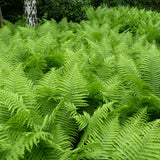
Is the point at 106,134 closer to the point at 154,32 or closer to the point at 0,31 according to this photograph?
the point at 154,32

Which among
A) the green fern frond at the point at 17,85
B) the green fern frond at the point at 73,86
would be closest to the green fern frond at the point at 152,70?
the green fern frond at the point at 73,86

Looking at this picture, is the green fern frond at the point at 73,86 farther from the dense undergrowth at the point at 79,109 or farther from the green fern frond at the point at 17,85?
the green fern frond at the point at 17,85

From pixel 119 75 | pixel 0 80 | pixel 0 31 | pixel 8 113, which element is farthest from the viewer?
pixel 0 31

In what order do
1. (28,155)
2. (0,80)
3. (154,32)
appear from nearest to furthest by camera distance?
(28,155)
(0,80)
(154,32)

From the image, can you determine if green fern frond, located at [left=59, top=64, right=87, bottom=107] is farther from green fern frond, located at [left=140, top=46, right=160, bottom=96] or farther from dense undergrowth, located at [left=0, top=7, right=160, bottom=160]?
Result: green fern frond, located at [left=140, top=46, right=160, bottom=96]

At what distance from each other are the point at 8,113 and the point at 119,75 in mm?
1359

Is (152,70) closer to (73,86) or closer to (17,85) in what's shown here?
(73,86)

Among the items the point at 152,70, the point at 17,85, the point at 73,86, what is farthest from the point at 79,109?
the point at 152,70

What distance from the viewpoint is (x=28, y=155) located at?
1561 mm

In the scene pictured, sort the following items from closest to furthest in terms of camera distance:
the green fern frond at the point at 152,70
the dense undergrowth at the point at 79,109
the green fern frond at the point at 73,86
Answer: the dense undergrowth at the point at 79,109 → the green fern frond at the point at 73,86 → the green fern frond at the point at 152,70

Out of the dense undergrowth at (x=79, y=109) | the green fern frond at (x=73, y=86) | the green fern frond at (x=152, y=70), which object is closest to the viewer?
the dense undergrowth at (x=79, y=109)

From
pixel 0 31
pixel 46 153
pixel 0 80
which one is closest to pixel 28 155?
pixel 46 153

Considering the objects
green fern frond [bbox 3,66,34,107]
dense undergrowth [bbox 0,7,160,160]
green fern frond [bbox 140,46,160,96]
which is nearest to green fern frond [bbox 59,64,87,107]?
dense undergrowth [bbox 0,7,160,160]

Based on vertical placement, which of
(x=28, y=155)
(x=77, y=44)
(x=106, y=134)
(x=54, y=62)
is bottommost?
(x=28, y=155)
